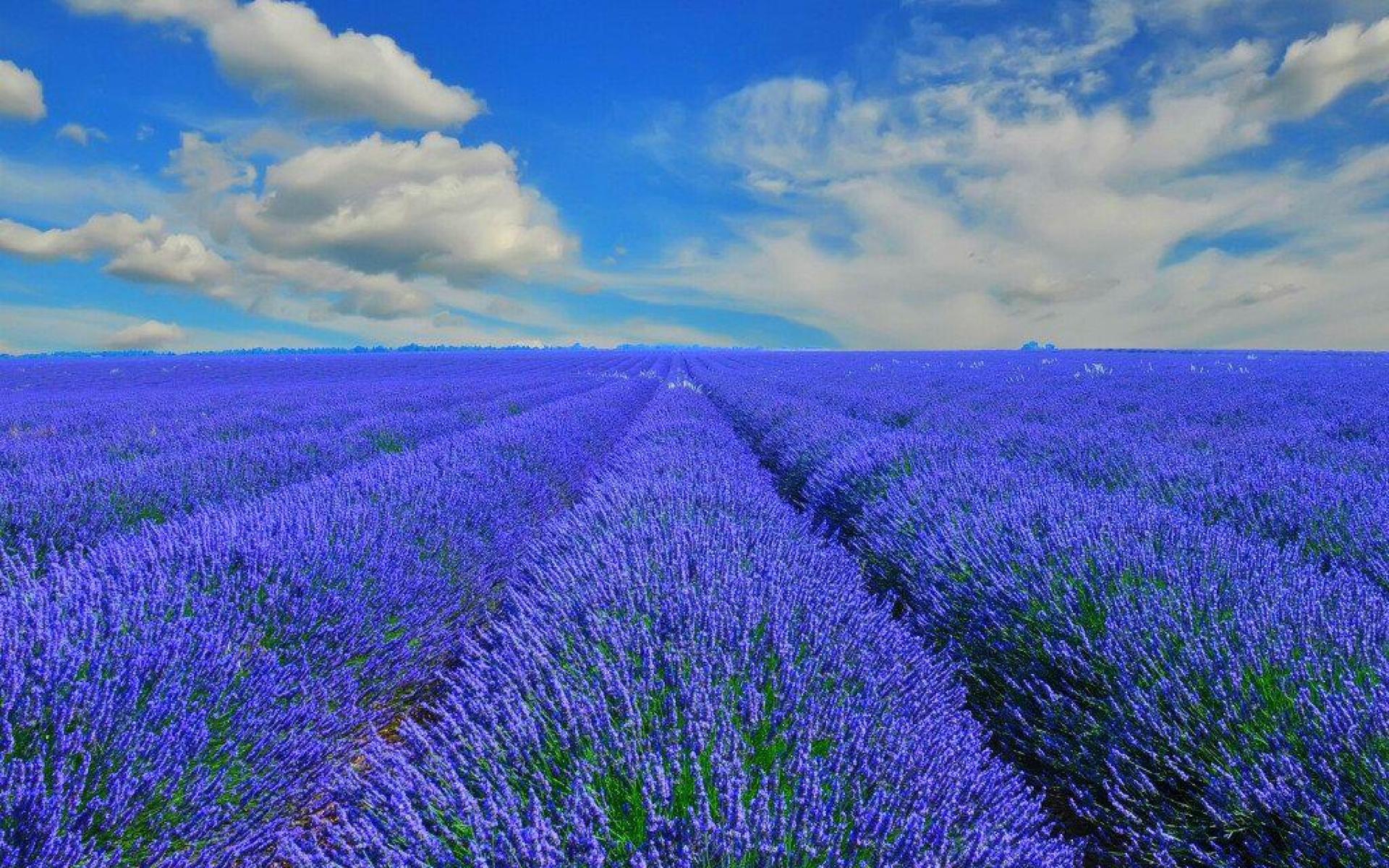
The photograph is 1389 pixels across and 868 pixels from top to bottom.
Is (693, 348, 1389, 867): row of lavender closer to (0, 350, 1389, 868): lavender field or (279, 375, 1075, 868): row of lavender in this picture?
(0, 350, 1389, 868): lavender field

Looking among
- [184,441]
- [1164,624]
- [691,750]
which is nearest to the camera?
[691,750]

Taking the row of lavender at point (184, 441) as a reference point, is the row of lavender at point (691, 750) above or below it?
above

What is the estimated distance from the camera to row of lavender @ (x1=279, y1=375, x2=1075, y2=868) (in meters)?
1.08

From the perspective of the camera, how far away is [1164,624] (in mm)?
1797

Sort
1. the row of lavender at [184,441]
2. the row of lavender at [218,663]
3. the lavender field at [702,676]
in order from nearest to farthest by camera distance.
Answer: the lavender field at [702,676] → the row of lavender at [218,663] → the row of lavender at [184,441]

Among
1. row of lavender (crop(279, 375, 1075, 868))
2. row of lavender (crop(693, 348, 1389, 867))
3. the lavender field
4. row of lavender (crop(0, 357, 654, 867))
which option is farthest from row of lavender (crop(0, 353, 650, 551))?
row of lavender (crop(693, 348, 1389, 867))

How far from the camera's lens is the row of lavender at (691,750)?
1.08m

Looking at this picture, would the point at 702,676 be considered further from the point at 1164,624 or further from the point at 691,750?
the point at 1164,624

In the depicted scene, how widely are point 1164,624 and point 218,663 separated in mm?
2405

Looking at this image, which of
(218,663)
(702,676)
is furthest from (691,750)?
(218,663)

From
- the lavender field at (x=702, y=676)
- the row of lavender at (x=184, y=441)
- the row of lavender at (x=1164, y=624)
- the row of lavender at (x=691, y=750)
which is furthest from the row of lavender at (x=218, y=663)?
the row of lavender at (x=1164, y=624)

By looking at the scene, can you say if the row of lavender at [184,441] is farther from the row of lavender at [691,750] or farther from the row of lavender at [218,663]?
the row of lavender at [691,750]

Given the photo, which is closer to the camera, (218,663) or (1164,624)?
(218,663)

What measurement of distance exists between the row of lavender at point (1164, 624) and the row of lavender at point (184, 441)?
333cm
